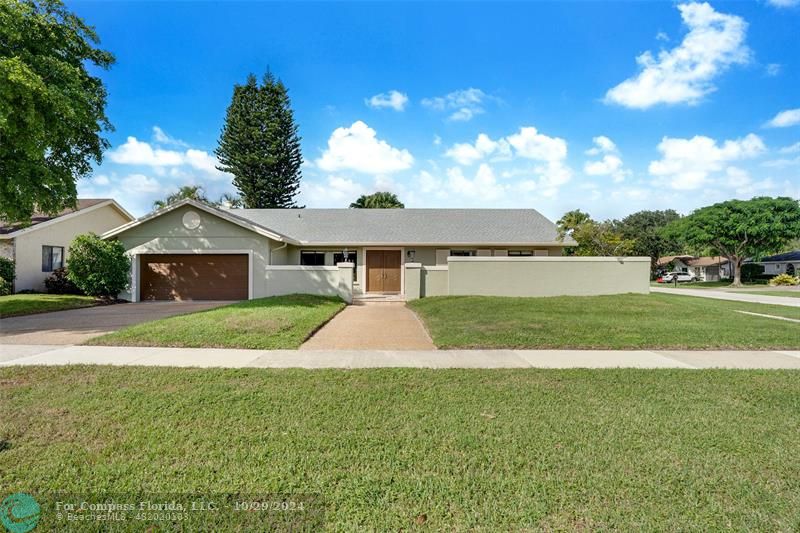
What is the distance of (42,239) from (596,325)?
2444cm

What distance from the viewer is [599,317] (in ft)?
36.7

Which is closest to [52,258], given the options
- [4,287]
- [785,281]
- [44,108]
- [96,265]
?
[4,287]

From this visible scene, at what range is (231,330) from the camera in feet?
29.0

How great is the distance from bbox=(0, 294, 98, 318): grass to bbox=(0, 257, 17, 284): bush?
8.96ft

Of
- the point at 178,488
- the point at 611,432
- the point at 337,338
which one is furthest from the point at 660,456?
the point at 337,338

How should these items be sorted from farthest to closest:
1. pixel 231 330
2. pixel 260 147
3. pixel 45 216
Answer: pixel 260 147
pixel 45 216
pixel 231 330

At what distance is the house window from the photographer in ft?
69.6

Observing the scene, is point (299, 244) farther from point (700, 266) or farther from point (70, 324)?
point (700, 266)

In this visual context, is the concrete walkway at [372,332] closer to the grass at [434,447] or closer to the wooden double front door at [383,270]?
the grass at [434,447]

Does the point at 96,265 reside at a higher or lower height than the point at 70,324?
higher

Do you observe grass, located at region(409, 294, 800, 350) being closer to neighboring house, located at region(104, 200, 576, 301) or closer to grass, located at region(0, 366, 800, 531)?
grass, located at region(0, 366, 800, 531)

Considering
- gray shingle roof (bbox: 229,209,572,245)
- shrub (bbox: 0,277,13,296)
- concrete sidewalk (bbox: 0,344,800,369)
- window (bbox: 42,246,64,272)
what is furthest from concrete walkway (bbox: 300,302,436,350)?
window (bbox: 42,246,64,272)

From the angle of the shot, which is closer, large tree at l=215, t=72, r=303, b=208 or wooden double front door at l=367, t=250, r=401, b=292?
wooden double front door at l=367, t=250, r=401, b=292

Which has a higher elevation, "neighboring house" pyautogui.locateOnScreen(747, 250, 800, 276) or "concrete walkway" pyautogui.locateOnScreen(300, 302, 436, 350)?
"neighboring house" pyautogui.locateOnScreen(747, 250, 800, 276)
